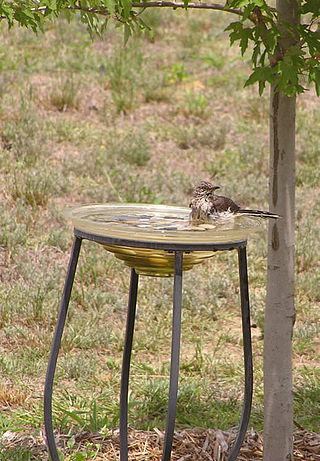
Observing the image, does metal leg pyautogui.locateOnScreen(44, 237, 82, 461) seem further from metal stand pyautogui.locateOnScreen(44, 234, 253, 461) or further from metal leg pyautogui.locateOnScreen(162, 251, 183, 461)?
metal leg pyautogui.locateOnScreen(162, 251, 183, 461)

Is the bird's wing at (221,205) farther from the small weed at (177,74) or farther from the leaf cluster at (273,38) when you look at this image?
the small weed at (177,74)

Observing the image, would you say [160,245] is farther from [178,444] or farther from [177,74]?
[177,74]

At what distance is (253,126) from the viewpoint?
890cm

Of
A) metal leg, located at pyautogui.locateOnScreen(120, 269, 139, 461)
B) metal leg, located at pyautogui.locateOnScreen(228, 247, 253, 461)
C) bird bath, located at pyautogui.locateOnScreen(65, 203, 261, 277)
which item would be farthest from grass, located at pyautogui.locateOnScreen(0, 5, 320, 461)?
bird bath, located at pyautogui.locateOnScreen(65, 203, 261, 277)

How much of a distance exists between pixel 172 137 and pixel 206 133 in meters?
0.43

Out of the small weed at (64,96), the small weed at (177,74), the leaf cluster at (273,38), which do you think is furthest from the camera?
the small weed at (177,74)

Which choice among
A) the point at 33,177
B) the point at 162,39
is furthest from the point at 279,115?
the point at 162,39

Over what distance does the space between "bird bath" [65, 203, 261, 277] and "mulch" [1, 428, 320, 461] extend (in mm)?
988

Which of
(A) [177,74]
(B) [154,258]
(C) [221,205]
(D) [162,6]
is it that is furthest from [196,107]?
(B) [154,258]

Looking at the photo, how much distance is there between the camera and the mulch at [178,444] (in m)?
3.29

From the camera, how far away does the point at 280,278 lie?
288 centimetres

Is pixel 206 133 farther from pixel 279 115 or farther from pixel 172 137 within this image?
pixel 279 115

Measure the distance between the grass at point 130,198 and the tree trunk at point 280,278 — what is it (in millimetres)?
641

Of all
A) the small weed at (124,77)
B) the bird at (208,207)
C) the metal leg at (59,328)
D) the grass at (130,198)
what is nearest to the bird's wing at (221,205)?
the bird at (208,207)
